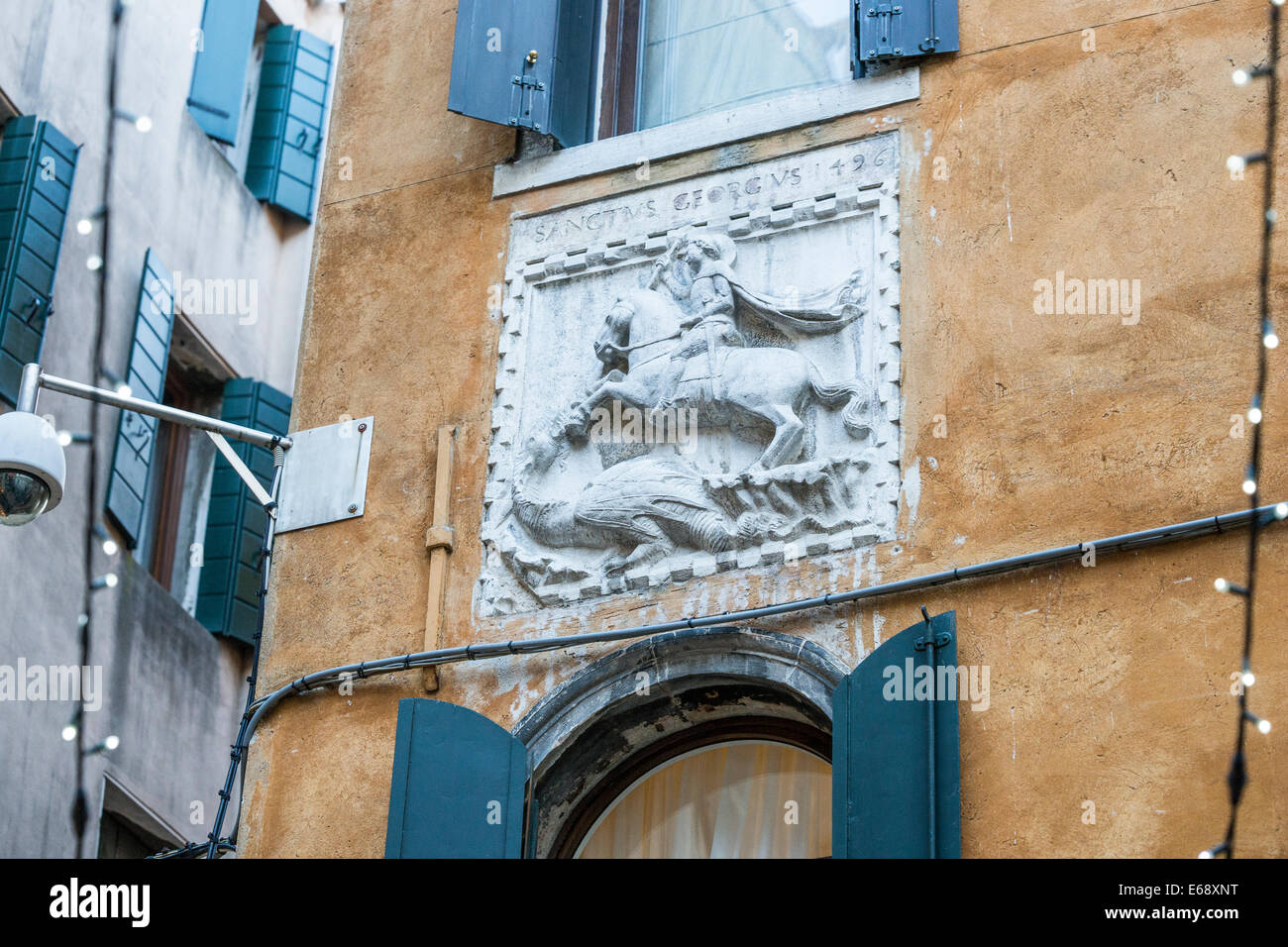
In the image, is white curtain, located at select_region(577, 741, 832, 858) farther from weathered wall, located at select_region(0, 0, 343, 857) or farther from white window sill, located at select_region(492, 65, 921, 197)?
weathered wall, located at select_region(0, 0, 343, 857)

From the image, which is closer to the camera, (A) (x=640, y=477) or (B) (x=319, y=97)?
(A) (x=640, y=477)

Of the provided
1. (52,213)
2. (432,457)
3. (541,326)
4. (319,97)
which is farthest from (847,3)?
(319,97)

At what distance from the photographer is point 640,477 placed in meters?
9.85

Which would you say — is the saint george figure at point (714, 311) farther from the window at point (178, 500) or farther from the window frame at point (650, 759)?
the window at point (178, 500)

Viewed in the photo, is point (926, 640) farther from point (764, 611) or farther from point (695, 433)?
point (695, 433)

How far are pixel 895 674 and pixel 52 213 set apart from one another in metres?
7.56

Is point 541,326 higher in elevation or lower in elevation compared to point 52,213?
lower

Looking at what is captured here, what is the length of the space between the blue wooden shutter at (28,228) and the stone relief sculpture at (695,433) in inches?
181

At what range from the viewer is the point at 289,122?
1775 cm

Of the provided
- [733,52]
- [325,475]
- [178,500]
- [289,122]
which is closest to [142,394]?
[178,500]

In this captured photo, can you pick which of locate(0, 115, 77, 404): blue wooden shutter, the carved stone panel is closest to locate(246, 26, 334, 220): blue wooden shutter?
locate(0, 115, 77, 404): blue wooden shutter

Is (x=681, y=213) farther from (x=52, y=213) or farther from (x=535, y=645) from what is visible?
(x=52, y=213)

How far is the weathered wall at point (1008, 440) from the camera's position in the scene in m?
8.67

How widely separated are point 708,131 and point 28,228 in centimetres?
517
